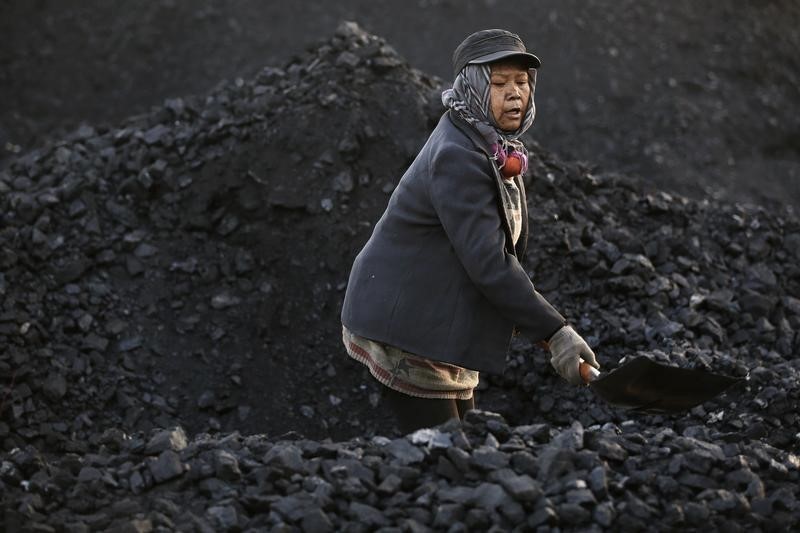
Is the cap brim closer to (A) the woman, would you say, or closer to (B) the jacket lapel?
(A) the woman

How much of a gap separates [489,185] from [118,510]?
5.53ft

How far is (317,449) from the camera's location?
447 cm

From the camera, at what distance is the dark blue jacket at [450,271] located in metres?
4.15

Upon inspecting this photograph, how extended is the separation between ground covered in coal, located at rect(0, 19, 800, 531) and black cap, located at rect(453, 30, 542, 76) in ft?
4.19

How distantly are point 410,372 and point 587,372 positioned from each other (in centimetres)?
63

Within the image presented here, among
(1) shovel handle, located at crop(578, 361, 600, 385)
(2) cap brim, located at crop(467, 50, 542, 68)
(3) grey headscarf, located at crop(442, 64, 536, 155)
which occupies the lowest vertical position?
(1) shovel handle, located at crop(578, 361, 600, 385)

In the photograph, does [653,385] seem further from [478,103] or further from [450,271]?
[478,103]

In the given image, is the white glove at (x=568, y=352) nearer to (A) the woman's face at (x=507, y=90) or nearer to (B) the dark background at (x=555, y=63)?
(A) the woman's face at (x=507, y=90)

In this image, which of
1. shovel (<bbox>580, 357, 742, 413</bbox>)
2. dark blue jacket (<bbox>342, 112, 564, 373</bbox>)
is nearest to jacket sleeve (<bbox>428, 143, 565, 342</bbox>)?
dark blue jacket (<bbox>342, 112, 564, 373</bbox>)

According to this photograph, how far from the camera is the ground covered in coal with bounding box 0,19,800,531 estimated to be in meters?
4.39

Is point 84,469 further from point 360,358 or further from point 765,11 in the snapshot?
point 765,11

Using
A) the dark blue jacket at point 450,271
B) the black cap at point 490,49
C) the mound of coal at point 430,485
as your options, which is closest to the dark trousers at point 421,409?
the mound of coal at point 430,485

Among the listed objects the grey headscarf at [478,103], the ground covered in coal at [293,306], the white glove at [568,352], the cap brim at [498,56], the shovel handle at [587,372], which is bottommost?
the ground covered in coal at [293,306]

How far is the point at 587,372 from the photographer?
4258mm
